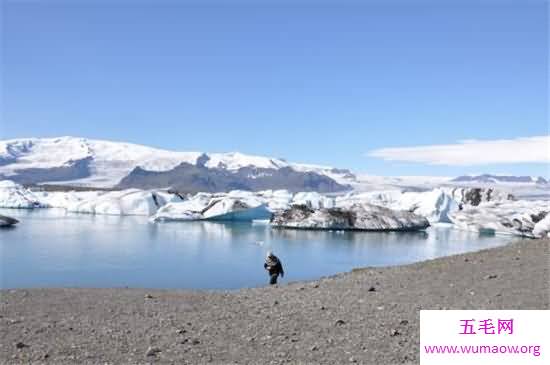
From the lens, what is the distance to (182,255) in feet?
84.9

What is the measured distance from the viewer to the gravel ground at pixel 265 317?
579 cm

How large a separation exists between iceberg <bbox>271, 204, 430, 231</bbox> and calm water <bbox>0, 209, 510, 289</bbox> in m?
4.92

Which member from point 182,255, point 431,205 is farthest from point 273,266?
point 431,205

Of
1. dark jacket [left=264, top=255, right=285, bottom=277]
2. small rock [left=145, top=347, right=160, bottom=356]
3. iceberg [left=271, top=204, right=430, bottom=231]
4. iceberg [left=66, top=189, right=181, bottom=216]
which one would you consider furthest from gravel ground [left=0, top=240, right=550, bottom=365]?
iceberg [left=66, top=189, right=181, bottom=216]

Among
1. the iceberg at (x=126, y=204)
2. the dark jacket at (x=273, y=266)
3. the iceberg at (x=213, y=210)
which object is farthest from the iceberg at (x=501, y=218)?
the dark jacket at (x=273, y=266)

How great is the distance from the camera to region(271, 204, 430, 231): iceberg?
4753cm

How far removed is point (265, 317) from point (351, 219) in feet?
133

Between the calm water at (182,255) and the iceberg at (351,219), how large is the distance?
194 inches

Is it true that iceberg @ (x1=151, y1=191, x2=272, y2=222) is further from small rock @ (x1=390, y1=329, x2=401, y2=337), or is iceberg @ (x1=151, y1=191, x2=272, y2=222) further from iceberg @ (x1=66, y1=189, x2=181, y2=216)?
small rock @ (x1=390, y1=329, x2=401, y2=337)

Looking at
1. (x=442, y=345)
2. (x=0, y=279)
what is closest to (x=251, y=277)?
(x=0, y=279)

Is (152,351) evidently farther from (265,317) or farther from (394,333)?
(394,333)

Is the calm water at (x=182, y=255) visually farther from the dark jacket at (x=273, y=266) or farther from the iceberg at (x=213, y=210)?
the iceberg at (x=213, y=210)

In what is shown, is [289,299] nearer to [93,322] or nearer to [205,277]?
[93,322]

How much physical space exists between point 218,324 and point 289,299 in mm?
2140
